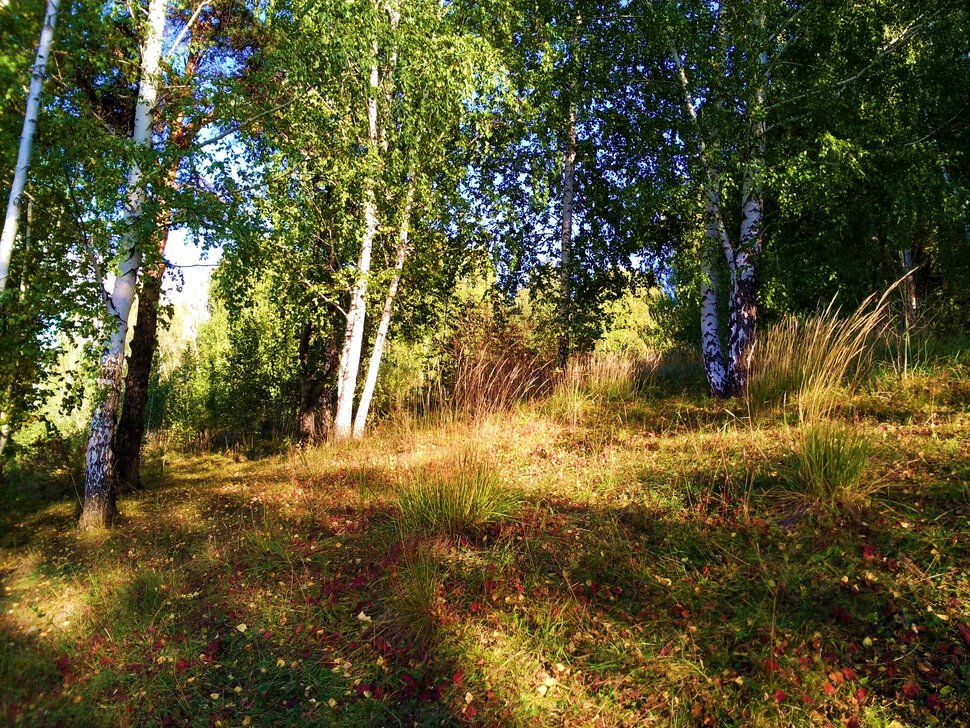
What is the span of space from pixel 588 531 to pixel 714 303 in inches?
232

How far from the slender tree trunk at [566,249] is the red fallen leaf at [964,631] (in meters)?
8.20

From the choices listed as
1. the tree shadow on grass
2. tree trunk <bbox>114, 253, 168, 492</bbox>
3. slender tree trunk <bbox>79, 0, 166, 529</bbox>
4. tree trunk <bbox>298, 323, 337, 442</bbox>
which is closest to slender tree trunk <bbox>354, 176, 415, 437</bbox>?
tree trunk <bbox>298, 323, 337, 442</bbox>

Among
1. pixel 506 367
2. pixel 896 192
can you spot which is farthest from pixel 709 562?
pixel 896 192

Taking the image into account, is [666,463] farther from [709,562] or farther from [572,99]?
[572,99]

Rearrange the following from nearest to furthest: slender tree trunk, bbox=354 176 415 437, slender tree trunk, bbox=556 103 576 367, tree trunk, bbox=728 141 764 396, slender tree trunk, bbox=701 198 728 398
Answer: tree trunk, bbox=728 141 764 396 < slender tree trunk, bbox=701 198 728 398 < slender tree trunk, bbox=354 176 415 437 < slender tree trunk, bbox=556 103 576 367

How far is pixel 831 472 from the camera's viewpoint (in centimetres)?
396

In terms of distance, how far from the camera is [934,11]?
7676mm

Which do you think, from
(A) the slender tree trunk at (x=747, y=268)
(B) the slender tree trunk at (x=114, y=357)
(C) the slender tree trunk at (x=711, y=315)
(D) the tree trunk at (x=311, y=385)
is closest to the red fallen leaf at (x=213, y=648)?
(B) the slender tree trunk at (x=114, y=357)

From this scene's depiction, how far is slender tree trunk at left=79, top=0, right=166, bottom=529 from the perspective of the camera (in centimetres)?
697

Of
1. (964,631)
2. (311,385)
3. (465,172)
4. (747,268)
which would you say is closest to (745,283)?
(747,268)

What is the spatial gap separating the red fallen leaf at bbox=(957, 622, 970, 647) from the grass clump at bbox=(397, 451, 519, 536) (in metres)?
2.87

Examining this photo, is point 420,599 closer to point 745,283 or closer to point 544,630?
point 544,630

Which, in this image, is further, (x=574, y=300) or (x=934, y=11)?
(x=574, y=300)

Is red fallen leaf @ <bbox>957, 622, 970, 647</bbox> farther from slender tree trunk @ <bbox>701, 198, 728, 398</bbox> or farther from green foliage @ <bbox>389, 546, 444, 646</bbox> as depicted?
slender tree trunk @ <bbox>701, 198, 728, 398</bbox>
